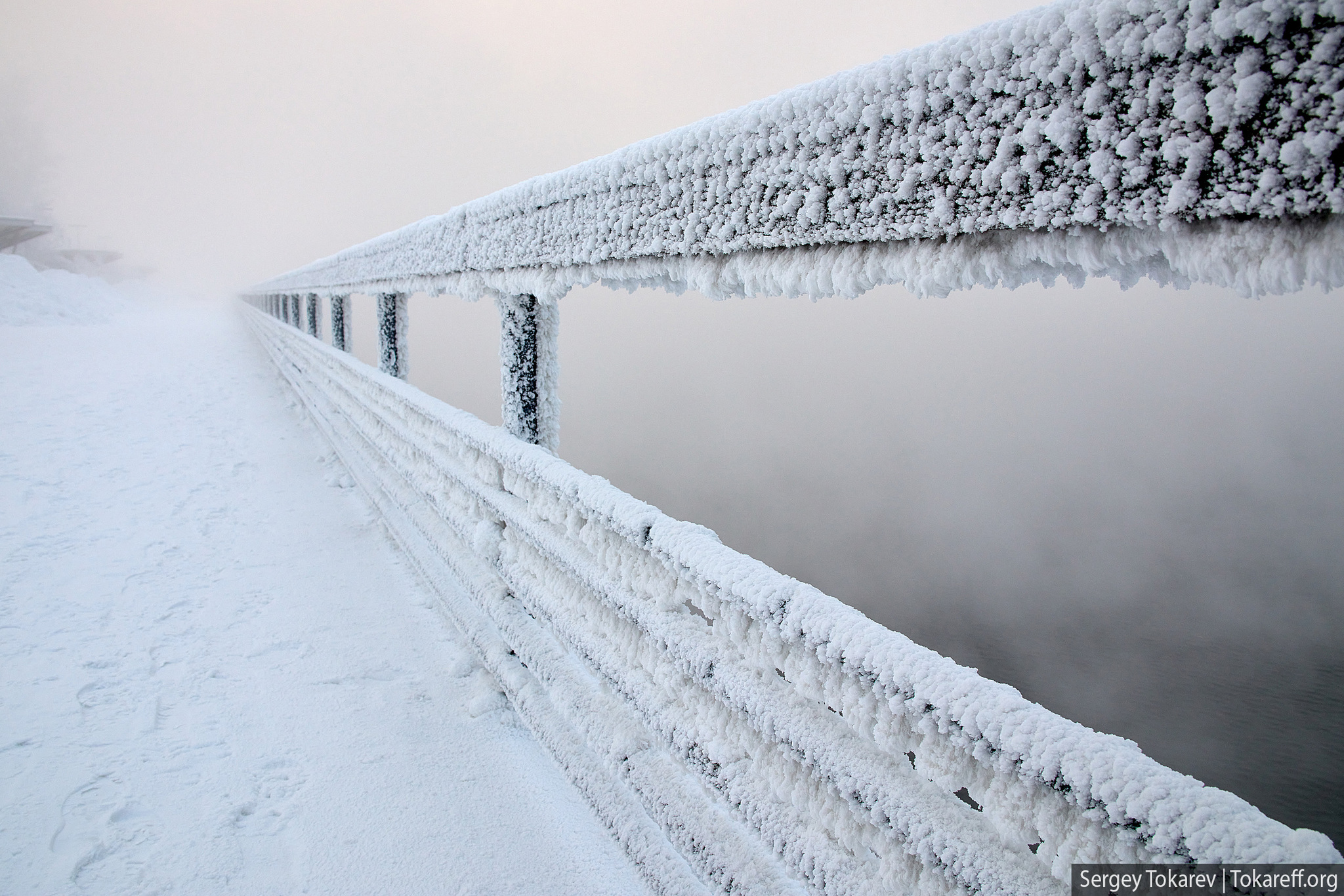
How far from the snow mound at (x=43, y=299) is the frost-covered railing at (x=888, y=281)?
887 inches

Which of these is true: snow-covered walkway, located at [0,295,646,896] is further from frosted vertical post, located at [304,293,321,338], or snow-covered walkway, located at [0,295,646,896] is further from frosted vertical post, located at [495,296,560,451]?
frosted vertical post, located at [304,293,321,338]

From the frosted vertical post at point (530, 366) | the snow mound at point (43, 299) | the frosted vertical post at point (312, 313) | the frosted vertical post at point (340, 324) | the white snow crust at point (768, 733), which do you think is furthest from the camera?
the snow mound at point (43, 299)

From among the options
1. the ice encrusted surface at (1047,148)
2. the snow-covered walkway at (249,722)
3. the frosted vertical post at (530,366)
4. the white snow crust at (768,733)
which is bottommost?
the snow-covered walkway at (249,722)

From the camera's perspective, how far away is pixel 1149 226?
22.5 inches

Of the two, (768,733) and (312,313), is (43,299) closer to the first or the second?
(312,313)

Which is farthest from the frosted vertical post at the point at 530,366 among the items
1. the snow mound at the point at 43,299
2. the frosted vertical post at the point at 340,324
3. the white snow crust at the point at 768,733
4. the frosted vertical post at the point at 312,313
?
the snow mound at the point at 43,299

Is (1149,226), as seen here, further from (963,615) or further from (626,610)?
(963,615)

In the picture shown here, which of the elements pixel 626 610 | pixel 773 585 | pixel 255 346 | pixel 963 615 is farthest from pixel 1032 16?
pixel 963 615

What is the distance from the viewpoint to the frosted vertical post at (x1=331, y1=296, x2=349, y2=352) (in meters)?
5.61

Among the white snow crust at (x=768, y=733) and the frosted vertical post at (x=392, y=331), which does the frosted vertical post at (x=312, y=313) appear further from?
the white snow crust at (x=768, y=733)

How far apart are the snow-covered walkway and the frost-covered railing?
30cm

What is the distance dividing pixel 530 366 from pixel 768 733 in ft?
4.73

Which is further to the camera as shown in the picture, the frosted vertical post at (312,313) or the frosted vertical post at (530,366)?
the frosted vertical post at (312,313)

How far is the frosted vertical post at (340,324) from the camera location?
5.61m
